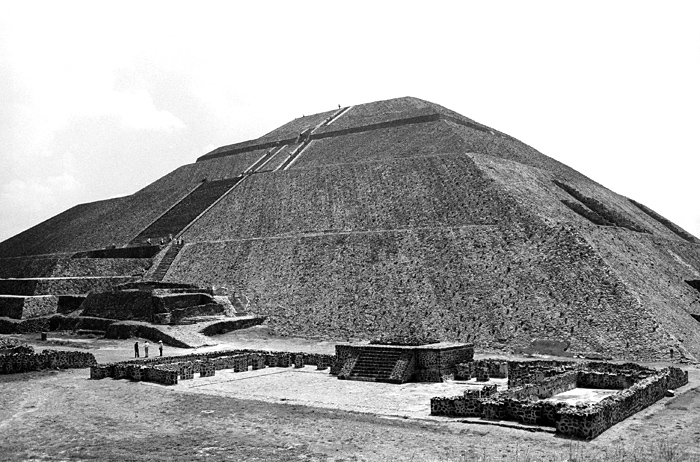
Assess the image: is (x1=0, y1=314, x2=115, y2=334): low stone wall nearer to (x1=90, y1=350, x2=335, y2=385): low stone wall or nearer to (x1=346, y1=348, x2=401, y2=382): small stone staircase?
(x1=90, y1=350, x2=335, y2=385): low stone wall

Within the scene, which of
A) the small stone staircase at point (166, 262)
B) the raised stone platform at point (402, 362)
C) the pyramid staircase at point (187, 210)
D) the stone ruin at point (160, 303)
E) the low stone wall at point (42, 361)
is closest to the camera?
the raised stone platform at point (402, 362)

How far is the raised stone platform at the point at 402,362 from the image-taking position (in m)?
23.0

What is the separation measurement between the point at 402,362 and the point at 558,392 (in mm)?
5382

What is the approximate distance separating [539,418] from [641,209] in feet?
161

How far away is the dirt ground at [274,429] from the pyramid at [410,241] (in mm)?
8448

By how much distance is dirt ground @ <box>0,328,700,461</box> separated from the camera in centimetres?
1328

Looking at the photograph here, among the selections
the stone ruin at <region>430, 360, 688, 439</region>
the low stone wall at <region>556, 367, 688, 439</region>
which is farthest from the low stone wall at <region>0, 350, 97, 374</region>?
the low stone wall at <region>556, 367, 688, 439</region>

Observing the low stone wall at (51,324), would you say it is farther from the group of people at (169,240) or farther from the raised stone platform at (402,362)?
the raised stone platform at (402,362)

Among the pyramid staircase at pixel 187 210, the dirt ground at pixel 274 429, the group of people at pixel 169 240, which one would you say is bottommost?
the dirt ground at pixel 274 429

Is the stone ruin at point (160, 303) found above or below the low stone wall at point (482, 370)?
above

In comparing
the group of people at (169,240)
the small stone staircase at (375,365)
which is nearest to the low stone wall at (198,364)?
the small stone staircase at (375,365)

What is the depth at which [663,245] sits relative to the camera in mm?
44281

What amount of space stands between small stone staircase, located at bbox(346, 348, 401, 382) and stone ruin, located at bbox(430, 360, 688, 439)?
2.38 meters

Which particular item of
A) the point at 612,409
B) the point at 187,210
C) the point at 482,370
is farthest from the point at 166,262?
the point at 612,409
